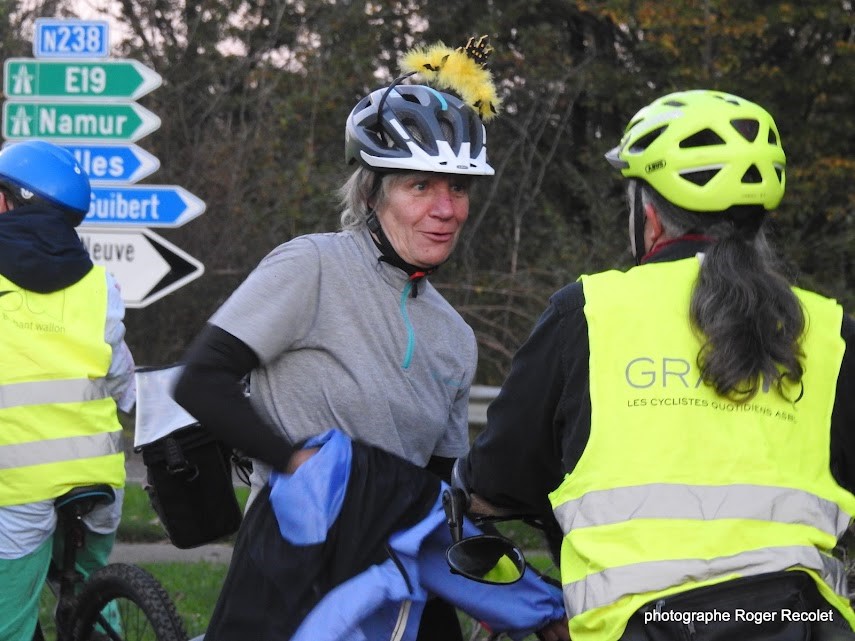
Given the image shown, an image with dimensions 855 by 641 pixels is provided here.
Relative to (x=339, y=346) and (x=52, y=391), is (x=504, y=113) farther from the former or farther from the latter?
(x=339, y=346)

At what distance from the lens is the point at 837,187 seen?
13.8 meters

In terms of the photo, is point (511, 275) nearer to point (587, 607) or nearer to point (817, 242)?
point (817, 242)

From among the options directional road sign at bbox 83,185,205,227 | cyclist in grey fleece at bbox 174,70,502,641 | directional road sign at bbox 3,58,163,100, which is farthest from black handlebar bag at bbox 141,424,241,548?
directional road sign at bbox 3,58,163,100

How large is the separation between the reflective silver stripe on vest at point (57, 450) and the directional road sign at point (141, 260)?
3.35 m

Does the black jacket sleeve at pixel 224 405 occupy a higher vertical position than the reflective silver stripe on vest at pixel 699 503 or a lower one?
lower

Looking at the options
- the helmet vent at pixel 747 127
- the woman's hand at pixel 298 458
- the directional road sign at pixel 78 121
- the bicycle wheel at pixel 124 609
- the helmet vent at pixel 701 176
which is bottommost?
the bicycle wheel at pixel 124 609

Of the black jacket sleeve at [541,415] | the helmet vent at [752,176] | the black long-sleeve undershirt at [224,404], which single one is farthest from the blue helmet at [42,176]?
the helmet vent at [752,176]

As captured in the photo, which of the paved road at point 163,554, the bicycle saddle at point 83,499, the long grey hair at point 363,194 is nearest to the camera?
the long grey hair at point 363,194

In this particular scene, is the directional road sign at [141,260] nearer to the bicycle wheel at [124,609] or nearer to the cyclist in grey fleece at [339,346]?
the bicycle wheel at [124,609]

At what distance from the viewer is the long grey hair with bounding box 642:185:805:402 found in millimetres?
2348

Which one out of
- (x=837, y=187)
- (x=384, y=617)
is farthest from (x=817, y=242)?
(x=384, y=617)

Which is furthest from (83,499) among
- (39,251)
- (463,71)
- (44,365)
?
(463,71)

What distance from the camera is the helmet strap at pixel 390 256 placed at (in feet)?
10.9

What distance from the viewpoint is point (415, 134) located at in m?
3.38
